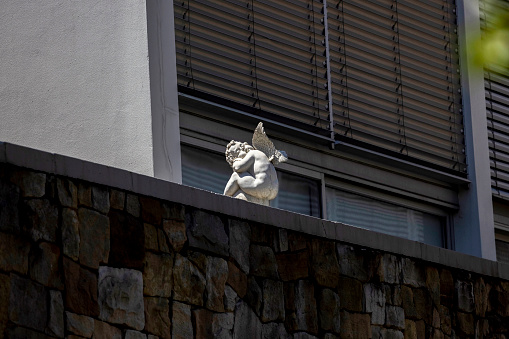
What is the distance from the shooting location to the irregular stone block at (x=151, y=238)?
7.07 m

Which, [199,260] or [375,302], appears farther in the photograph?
[375,302]

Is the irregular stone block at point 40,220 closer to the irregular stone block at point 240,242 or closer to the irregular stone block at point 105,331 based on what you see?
A: the irregular stone block at point 105,331

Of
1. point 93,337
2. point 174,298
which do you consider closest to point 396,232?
point 174,298

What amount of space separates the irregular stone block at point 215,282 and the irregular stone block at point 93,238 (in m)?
0.84

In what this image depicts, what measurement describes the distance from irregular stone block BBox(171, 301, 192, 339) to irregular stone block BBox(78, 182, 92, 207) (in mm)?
878

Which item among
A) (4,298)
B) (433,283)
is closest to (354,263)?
(433,283)

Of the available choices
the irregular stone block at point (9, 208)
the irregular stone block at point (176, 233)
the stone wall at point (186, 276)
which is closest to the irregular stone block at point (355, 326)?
the stone wall at point (186, 276)

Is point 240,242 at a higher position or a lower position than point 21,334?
higher

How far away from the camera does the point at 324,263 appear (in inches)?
320

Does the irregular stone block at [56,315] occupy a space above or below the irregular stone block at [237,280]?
below

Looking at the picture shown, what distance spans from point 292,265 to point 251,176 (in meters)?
0.74

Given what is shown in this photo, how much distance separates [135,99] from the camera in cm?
881

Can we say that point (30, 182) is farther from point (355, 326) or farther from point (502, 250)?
point (502, 250)

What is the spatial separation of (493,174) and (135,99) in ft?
15.0
